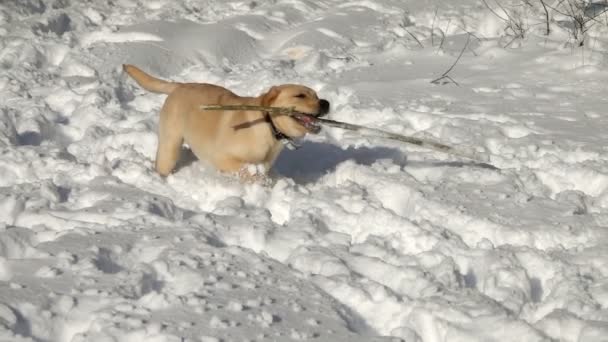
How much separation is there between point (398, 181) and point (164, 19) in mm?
4127

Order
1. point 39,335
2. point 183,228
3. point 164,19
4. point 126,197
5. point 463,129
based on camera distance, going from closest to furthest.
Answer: point 39,335, point 183,228, point 126,197, point 463,129, point 164,19

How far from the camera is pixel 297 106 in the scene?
3.50m

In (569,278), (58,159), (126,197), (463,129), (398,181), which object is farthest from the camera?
(463,129)

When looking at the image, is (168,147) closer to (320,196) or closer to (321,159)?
(321,159)

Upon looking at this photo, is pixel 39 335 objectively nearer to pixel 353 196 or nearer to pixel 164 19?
pixel 353 196

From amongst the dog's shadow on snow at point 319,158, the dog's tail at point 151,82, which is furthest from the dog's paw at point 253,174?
the dog's tail at point 151,82

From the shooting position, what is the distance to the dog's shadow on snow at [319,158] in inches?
156

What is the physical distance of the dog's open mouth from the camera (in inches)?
138

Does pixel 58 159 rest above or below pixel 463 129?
below

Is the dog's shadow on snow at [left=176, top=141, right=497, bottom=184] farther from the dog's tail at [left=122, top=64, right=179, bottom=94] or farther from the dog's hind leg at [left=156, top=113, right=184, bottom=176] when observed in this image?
the dog's tail at [left=122, top=64, right=179, bottom=94]

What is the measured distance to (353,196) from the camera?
3.40m

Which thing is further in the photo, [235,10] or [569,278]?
[235,10]

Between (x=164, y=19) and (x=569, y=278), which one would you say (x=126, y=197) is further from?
(x=164, y=19)

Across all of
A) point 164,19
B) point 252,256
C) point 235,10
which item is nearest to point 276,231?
point 252,256
